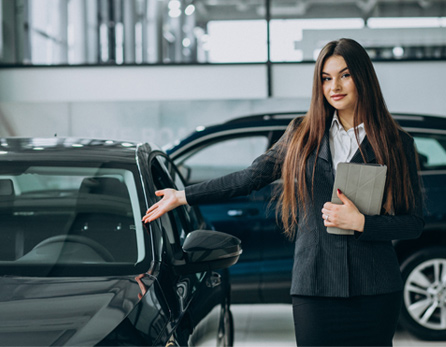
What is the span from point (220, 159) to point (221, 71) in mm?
2415

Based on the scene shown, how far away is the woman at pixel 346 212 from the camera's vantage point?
2.33 metres

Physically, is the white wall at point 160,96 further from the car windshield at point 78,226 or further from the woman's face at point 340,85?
the woman's face at point 340,85

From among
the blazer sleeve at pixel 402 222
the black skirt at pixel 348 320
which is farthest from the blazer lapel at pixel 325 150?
the black skirt at pixel 348 320

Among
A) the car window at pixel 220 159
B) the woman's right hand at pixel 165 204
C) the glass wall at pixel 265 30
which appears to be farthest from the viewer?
the glass wall at pixel 265 30

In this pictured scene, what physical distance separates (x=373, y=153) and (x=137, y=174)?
3.11 ft

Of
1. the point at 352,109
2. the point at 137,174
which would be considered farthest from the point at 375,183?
the point at 137,174

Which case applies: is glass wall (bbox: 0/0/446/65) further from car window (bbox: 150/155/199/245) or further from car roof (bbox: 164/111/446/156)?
car window (bbox: 150/155/199/245)

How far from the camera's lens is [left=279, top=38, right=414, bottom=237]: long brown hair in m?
2.38

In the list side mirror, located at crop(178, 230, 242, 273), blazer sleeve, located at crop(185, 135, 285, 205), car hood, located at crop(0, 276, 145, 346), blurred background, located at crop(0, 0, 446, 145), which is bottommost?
car hood, located at crop(0, 276, 145, 346)

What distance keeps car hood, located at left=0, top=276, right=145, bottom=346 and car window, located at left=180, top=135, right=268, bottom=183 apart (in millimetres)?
3067

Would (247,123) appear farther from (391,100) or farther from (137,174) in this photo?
(391,100)

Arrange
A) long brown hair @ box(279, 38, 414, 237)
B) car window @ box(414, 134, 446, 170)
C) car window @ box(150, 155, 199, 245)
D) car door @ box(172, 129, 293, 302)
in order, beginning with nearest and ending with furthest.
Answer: long brown hair @ box(279, 38, 414, 237) → car window @ box(150, 155, 199, 245) → car door @ box(172, 129, 293, 302) → car window @ box(414, 134, 446, 170)

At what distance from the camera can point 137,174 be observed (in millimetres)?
2830

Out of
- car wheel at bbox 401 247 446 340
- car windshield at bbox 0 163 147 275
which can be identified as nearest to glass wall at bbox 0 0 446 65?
car wheel at bbox 401 247 446 340
